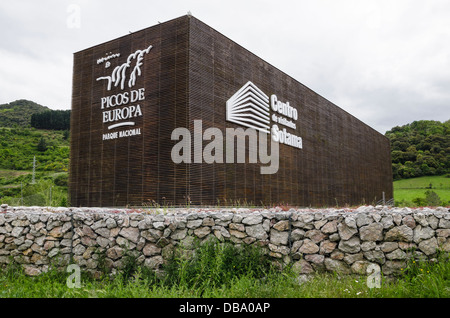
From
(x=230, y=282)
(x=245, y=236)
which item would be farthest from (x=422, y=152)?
(x=230, y=282)

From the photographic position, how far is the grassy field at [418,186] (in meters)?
34.7

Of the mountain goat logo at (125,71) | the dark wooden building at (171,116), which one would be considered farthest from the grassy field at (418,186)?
the mountain goat logo at (125,71)

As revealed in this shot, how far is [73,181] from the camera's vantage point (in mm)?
16031

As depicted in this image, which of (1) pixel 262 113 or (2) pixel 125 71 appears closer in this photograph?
(2) pixel 125 71

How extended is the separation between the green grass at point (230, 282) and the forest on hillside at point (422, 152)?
127 feet

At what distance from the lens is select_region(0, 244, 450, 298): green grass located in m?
4.60

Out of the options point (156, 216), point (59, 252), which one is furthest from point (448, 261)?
point (59, 252)

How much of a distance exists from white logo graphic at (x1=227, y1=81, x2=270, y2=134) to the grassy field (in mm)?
22764

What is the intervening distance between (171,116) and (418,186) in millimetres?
33735

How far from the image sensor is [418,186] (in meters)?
38.8

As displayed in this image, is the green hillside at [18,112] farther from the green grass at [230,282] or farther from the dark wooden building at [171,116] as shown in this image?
the green grass at [230,282]

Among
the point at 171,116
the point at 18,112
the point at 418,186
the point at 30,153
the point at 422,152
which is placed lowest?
the point at 418,186

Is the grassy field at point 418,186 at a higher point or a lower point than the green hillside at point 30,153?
lower

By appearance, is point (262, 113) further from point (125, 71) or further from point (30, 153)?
point (30, 153)
